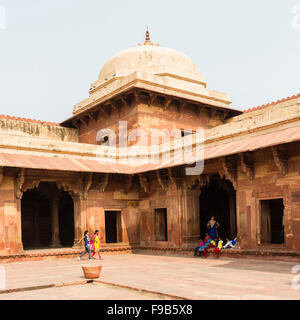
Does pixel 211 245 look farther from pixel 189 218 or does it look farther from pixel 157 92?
pixel 157 92

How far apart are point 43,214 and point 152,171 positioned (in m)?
6.89

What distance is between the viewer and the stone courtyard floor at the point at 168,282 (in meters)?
6.80

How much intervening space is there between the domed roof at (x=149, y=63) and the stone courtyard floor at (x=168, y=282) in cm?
1108

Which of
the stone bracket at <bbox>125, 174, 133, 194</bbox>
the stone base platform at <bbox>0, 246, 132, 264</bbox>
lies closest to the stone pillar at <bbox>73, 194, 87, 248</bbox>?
the stone base platform at <bbox>0, 246, 132, 264</bbox>

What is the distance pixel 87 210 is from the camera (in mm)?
15406

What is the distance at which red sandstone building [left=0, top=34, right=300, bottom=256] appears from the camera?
12.2m

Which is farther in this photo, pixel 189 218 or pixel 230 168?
pixel 189 218

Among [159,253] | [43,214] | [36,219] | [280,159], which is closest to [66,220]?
[43,214]

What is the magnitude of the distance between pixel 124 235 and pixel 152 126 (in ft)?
15.2

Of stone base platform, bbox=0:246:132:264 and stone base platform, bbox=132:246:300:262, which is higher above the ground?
stone base platform, bbox=132:246:300:262

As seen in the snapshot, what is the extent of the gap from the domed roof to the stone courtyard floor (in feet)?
36.3

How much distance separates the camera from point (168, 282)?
319 inches

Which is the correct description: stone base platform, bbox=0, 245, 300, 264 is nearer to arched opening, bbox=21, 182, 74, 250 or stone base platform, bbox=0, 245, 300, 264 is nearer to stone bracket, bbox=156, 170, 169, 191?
stone bracket, bbox=156, 170, 169, 191
